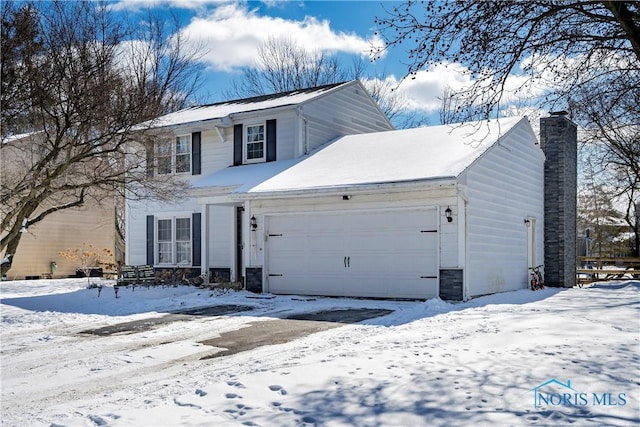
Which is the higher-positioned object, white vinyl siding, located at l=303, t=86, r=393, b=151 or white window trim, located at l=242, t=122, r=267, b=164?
white vinyl siding, located at l=303, t=86, r=393, b=151

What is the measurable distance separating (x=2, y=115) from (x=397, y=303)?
853 centimetres

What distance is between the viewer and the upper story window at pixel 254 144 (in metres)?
19.0

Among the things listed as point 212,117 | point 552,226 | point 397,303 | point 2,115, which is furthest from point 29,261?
point 552,226

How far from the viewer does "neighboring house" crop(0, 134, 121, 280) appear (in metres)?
25.3

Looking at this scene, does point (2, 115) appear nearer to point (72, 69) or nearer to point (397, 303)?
point (72, 69)

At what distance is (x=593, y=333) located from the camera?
8.56 m

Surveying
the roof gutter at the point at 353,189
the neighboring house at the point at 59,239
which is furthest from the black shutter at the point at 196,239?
the neighboring house at the point at 59,239

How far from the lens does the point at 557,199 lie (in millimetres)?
19172

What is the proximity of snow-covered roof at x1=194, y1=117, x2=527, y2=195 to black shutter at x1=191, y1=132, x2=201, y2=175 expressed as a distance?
4.11ft

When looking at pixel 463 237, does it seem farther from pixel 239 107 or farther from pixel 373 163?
pixel 239 107

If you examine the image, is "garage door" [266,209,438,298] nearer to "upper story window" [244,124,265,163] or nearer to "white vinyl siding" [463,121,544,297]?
"white vinyl siding" [463,121,544,297]

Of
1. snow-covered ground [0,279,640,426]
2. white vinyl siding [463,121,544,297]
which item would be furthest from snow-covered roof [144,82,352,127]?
snow-covered ground [0,279,640,426]

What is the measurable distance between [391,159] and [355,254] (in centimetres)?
278

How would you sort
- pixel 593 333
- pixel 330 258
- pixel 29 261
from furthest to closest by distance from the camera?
pixel 29 261
pixel 330 258
pixel 593 333
